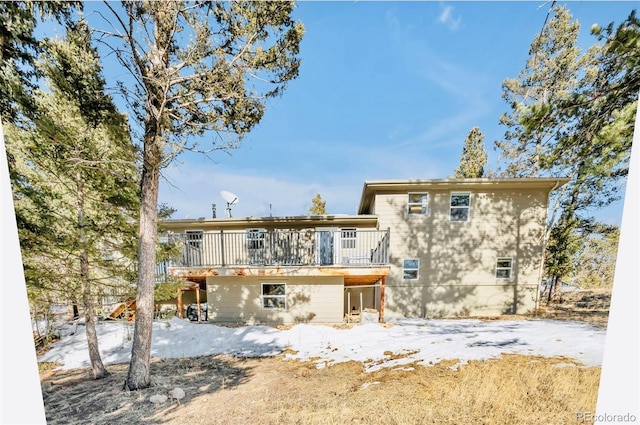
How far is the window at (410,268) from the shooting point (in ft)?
28.4

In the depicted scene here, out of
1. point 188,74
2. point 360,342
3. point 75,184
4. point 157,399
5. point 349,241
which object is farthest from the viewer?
point 349,241

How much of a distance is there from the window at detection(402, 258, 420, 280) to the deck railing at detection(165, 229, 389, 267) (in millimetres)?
1913

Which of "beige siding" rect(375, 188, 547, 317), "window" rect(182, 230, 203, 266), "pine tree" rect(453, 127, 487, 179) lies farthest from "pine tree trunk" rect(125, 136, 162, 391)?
"pine tree" rect(453, 127, 487, 179)

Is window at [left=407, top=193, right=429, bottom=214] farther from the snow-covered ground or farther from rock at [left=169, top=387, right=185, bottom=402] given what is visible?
rock at [left=169, top=387, right=185, bottom=402]

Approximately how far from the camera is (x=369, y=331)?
6.38 m

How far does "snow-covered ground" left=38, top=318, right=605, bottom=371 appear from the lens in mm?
4191

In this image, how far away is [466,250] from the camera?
28.1 feet

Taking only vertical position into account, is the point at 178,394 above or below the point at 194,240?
below

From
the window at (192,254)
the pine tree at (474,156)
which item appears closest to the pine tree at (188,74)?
the window at (192,254)

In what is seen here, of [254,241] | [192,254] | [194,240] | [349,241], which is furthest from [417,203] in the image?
[192,254]

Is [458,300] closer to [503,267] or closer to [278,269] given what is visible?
[503,267]

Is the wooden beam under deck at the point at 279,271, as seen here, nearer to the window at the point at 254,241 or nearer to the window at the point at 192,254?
the window at the point at 192,254

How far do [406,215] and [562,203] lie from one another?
635 centimetres

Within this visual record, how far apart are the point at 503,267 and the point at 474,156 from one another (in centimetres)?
760
